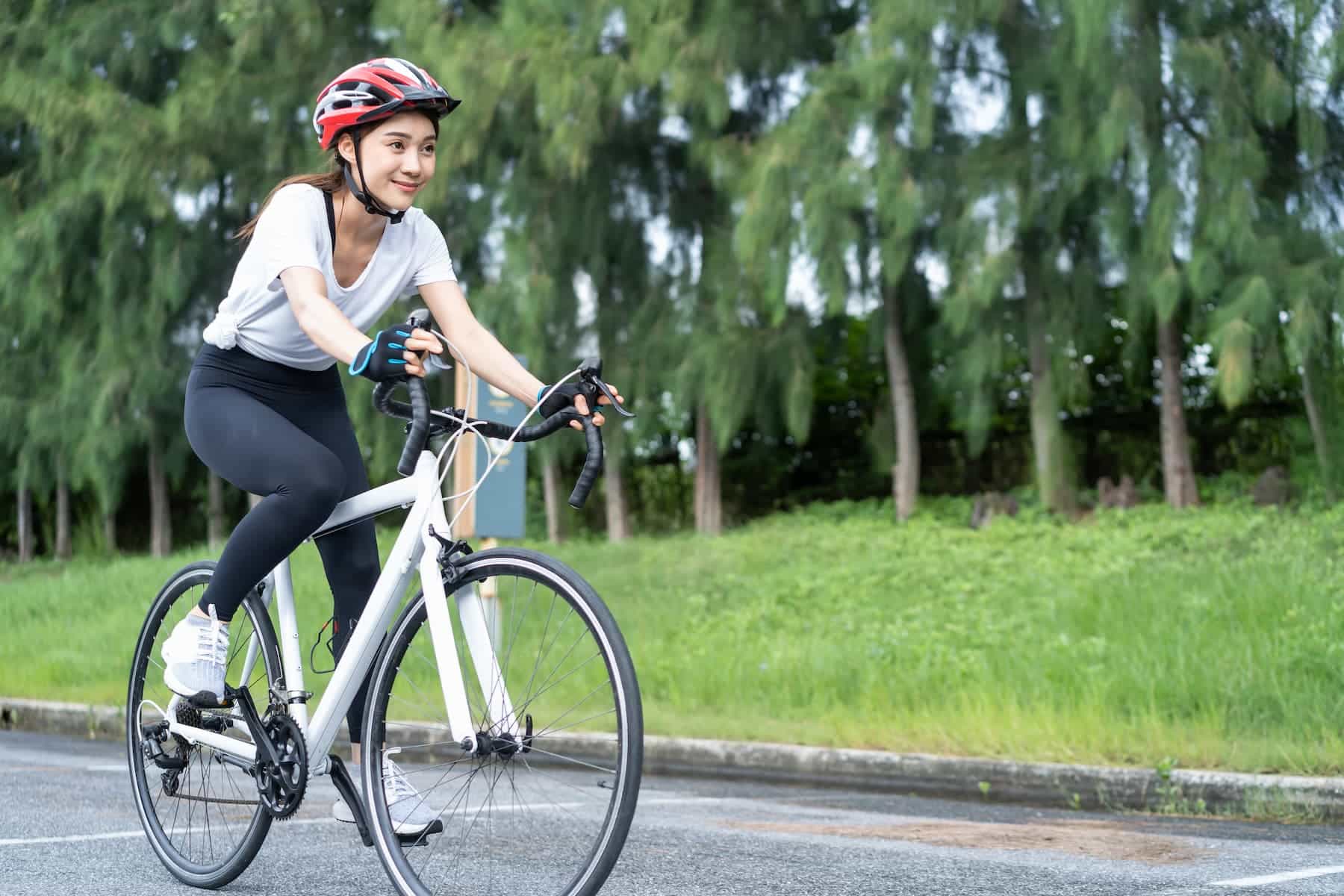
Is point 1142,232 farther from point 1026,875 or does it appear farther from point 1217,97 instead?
point 1026,875

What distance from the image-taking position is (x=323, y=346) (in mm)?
3482

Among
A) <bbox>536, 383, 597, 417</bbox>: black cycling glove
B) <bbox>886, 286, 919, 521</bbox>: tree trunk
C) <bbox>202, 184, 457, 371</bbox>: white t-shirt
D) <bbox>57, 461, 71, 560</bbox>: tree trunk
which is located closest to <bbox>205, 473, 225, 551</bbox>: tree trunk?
<bbox>57, 461, 71, 560</bbox>: tree trunk

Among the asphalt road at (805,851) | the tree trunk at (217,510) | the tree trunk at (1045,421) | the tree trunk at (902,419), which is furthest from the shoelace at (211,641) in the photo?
the tree trunk at (217,510)

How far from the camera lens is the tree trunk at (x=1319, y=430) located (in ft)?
49.2

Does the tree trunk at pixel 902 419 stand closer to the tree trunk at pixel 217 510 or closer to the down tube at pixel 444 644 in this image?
the tree trunk at pixel 217 510

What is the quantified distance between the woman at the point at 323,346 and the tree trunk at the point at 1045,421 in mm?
12654

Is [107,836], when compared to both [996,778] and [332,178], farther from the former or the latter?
[996,778]

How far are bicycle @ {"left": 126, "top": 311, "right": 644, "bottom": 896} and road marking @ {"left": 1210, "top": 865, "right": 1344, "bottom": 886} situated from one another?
180 cm

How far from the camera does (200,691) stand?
4086 mm

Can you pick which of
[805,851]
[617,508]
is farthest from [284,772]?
[617,508]

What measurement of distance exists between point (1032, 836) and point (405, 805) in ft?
8.70

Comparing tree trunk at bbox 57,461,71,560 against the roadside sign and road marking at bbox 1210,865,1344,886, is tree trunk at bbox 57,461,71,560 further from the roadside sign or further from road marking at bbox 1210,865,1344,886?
road marking at bbox 1210,865,1344,886

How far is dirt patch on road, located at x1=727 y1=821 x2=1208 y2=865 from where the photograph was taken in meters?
4.88

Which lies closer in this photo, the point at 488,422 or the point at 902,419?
the point at 488,422
